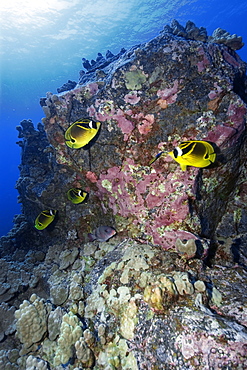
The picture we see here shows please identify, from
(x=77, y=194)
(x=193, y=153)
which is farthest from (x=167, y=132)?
(x=77, y=194)

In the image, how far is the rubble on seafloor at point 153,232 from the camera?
2.23 m

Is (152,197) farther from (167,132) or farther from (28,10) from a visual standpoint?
(28,10)

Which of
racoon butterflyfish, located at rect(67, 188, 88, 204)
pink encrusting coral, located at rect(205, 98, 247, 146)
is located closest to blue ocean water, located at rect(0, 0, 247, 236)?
racoon butterflyfish, located at rect(67, 188, 88, 204)

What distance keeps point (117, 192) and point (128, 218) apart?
22.2 inches

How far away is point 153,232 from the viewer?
10.8 feet

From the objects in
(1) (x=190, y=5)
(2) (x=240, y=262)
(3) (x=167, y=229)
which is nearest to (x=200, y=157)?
(3) (x=167, y=229)

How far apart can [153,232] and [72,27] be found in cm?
3933

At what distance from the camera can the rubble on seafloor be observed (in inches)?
87.7

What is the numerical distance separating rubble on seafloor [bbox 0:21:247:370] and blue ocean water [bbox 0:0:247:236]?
3020 cm

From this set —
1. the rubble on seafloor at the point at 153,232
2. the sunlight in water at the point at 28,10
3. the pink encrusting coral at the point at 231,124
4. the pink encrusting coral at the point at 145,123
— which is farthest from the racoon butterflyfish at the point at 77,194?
the sunlight in water at the point at 28,10

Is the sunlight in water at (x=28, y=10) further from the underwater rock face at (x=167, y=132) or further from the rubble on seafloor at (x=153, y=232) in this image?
the underwater rock face at (x=167, y=132)

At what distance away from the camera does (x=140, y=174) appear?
342 centimetres

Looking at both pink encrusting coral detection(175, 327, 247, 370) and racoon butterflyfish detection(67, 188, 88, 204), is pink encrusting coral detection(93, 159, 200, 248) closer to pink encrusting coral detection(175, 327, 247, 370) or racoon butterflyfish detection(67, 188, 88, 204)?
racoon butterflyfish detection(67, 188, 88, 204)

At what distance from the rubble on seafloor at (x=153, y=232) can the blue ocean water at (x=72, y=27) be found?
30195 mm
